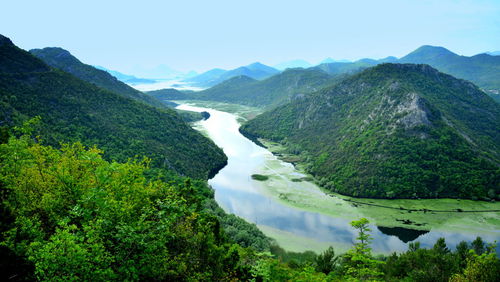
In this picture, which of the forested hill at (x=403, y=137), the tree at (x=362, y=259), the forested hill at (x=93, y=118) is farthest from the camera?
the forested hill at (x=403, y=137)

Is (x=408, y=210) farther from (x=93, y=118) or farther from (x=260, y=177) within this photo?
(x=93, y=118)

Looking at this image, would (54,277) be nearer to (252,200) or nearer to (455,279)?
(455,279)

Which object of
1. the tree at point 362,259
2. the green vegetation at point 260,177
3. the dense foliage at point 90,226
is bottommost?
the green vegetation at point 260,177

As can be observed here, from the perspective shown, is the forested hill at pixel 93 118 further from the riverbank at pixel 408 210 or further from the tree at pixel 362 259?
the tree at pixel 362 259

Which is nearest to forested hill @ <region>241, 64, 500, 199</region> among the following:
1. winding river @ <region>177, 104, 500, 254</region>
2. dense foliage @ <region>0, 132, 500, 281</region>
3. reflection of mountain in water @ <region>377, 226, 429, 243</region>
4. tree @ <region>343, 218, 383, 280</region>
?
winding river @ <region>177, 104, 500, 254</region>

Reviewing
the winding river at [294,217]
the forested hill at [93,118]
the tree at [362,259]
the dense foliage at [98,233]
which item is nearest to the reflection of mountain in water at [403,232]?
the winding river at [294,217]

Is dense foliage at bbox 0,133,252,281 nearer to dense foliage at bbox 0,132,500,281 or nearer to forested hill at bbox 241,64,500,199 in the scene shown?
dense foliage at bbox 0,132,500,281

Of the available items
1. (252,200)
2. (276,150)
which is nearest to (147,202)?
(252,200)

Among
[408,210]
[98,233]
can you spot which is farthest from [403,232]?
[98,233]
